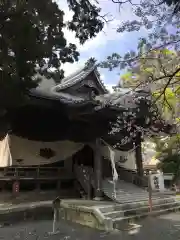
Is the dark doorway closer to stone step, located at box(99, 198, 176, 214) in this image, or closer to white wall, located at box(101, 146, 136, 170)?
white wall, located at box(101, 146, 136, 170)

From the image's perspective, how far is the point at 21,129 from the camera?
12.8 m

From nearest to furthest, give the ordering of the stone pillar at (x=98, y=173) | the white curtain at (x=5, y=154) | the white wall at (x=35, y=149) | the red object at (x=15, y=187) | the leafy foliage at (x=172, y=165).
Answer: the white curtain at (x=5, y=154), the red object at (x=15, y=187), the white wall at (x=35, y=149), the stone pillar at (x=98, y=173), the leafy foliage at (x=172, y=165)

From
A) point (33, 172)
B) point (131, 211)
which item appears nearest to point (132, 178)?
point (131, 211)

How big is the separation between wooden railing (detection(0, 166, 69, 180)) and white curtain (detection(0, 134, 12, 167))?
25.4 inches

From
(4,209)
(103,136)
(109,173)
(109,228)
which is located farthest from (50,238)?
(109,173)

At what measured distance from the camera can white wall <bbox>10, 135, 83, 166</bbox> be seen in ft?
41.8

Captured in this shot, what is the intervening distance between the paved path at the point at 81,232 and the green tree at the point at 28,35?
4308 millimetres

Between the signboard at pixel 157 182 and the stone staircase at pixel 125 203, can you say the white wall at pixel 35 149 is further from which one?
the signboard at pixel 157 182

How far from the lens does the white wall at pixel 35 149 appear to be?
12.7 m

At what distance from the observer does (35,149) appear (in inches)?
526

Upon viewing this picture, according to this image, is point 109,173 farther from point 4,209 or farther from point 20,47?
point 20,47

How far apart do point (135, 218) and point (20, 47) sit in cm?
815

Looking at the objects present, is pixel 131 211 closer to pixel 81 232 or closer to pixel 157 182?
pixel 81 232

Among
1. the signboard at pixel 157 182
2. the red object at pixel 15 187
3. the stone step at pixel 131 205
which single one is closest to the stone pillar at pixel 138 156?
the signboard at pixel 157 182
